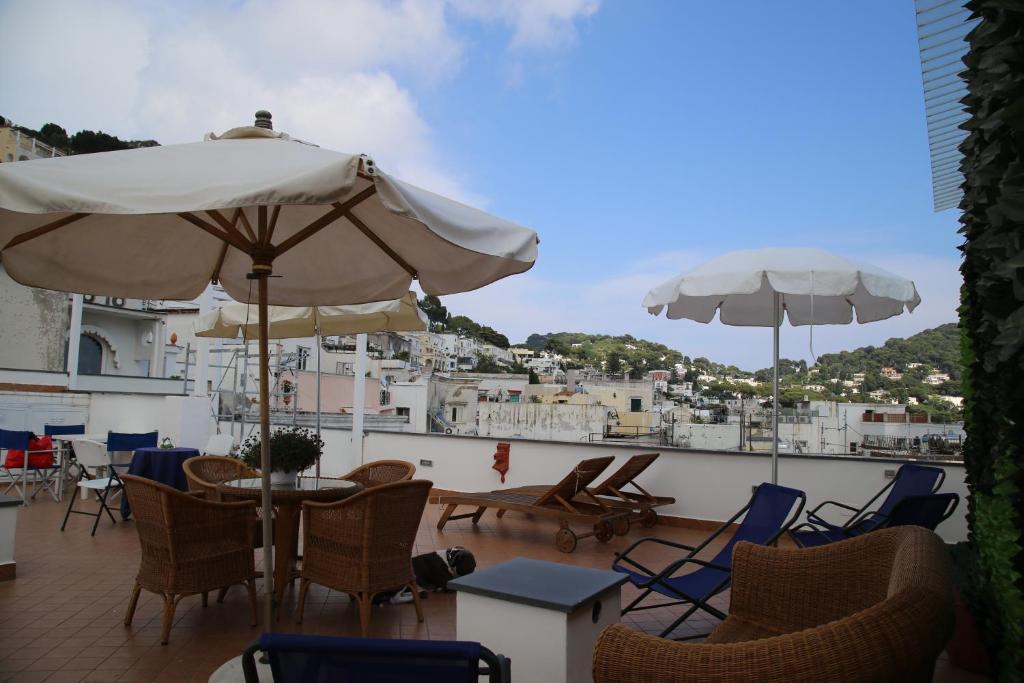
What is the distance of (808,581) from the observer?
8.05 feet

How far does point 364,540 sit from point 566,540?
2.81m

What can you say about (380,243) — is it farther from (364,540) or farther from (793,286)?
(793,286)

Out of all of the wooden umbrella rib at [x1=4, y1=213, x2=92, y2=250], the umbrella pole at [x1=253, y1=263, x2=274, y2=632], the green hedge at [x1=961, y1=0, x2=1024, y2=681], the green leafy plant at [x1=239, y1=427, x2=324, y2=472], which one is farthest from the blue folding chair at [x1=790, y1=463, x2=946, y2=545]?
the wooden umbrella rib at [x1=4, y1=213, x2=92, y2=250]

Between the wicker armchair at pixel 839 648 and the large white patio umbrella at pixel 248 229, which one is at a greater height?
the large white patio umbrella at pixel 248 229

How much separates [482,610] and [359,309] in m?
4.10

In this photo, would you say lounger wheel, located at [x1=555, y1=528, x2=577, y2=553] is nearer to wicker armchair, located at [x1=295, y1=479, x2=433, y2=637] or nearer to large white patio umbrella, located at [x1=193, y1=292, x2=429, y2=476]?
large white patio umbrella, located at [x1=193, y1=292, x2=429, y2=476]

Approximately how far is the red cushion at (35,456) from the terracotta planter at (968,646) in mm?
8744

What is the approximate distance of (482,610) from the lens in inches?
91.5

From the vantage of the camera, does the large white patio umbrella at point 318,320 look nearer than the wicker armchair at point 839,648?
No

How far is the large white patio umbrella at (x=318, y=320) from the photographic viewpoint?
5.98 metres

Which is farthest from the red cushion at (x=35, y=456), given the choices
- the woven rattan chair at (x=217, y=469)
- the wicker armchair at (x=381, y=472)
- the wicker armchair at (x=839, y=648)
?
the wicker armchair at (x=839, y=648)

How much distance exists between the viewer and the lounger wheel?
234 inches

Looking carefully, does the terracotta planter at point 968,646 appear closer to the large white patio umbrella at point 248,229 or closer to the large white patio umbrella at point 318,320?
the large white patio umbrella at point 248,229

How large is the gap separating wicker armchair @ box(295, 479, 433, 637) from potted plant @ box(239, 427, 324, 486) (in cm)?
48
